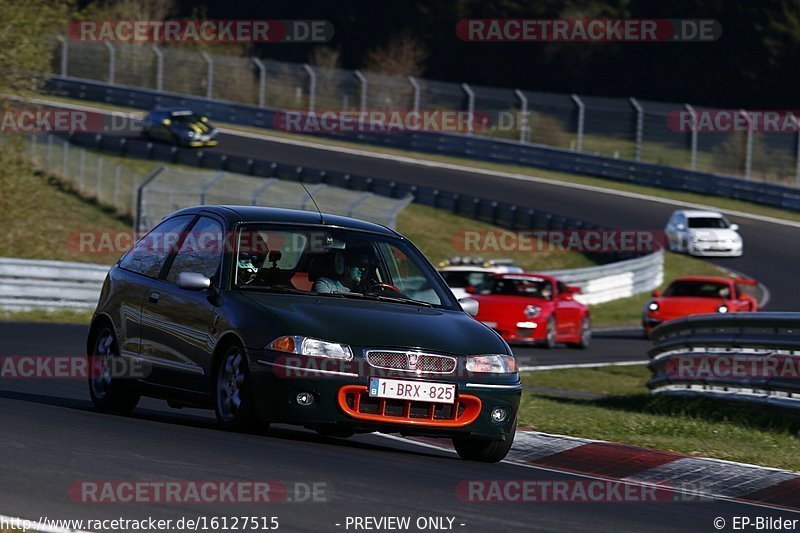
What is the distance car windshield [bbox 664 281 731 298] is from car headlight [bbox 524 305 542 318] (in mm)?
4719

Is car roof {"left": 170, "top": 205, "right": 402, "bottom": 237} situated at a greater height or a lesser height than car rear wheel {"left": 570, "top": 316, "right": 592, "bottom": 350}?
greater

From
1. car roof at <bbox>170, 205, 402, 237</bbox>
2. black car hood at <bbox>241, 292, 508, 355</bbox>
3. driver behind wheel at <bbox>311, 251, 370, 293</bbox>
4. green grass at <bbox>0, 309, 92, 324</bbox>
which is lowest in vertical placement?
green grass at <bbox>0, 309, 92, 324</bbox>

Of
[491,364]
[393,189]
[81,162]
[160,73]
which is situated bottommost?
[393,189]

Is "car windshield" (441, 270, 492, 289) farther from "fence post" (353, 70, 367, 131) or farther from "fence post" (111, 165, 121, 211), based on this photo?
"fence post" (353, 70, 367, 131)

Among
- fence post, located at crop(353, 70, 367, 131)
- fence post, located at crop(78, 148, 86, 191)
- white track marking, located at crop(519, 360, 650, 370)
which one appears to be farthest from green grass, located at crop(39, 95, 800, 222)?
white track marking, located at crop(519, 360, 650, 370)

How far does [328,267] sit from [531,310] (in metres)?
14.3

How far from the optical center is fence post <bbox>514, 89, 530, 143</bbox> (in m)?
52.6

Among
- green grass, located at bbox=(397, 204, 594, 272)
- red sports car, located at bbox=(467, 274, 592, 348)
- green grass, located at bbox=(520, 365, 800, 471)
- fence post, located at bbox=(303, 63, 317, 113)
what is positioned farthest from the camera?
fence post, located at bbox=(303, 63, 317, 113)

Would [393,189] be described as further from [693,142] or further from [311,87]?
[311,87]

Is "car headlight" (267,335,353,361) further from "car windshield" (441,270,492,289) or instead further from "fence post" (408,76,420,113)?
"fence post" (408,76,420,113)

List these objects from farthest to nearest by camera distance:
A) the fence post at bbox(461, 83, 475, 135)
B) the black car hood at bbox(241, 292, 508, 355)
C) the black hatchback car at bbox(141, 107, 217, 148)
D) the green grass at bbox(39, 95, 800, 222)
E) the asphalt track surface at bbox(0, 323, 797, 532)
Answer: the fence post at bbox(461, 83, 475, 135) → the black hatchback car at bbox(141, 107, 217, 148) → the green grass at bbox(39, 95, 800, 222) → the black car hood at bbox(241, 292, 508, 355) → the asphalt track surface at bbox(0, 323, 797, 532)

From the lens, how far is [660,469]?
29.7 ft

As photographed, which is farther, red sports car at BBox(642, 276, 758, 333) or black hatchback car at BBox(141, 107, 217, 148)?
black hatchback car at BBox(141, 107, 217, 148)

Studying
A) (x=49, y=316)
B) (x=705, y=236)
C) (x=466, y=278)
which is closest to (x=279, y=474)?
(x=49, y=316)
